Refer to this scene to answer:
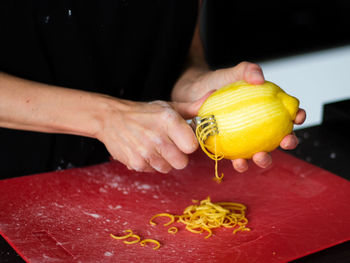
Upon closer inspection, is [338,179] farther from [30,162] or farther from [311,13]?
[311,13]

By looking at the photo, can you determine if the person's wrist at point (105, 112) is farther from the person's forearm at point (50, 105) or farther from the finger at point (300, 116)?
the finger at point (300, 116)

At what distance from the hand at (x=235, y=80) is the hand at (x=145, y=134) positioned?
172mm

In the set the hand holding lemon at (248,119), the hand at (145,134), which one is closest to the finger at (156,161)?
the hand at (145,134)

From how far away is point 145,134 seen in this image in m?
1.29

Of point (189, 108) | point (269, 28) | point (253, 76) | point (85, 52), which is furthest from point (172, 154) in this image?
point (269, 28)

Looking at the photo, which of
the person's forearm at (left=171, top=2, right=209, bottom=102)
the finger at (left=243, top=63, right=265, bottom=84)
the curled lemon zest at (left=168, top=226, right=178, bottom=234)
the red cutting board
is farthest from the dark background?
the curled lemon zest at (left=168, top=226, right=178, bottom=234)

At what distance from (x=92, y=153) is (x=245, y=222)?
613 millimetres

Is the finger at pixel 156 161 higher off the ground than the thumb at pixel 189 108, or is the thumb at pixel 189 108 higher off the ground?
the thumb at pixel 189 108

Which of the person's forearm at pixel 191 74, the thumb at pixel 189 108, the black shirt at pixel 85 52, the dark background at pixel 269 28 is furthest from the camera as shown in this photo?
the dark background at pixel 269 28

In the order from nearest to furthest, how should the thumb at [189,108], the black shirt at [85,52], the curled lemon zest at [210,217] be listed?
the curled lemon zest at [210,217] → the thumb at [189,108] → the black shirt at [85,52]

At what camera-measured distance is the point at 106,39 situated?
1.65 m

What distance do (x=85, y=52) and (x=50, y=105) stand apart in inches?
13.6

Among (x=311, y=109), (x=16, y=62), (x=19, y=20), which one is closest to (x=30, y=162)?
(x=16, y=62)

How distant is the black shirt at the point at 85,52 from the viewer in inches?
59.5
